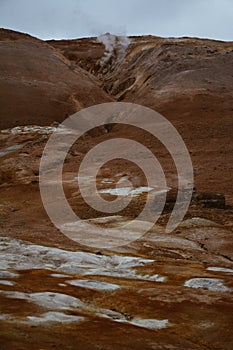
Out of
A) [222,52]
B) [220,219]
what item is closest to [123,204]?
[220,219]

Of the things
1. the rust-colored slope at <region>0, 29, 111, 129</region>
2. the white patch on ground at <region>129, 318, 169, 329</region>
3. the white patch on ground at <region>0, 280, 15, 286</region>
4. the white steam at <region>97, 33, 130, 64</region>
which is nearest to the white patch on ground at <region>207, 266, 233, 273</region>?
the white patch on ground at <region>129, 318, 169, 329</region>

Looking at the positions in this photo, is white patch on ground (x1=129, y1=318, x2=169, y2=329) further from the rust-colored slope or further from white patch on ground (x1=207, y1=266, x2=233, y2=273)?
the rust-colored slope

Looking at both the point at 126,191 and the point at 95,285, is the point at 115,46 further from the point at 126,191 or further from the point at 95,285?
the point at 95,285

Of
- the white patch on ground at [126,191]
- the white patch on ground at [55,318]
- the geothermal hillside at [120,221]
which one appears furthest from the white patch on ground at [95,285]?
the white patch on ground at [126,191]

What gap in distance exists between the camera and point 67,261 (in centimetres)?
1945

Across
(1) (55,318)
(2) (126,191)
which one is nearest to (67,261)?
(1) (55,318)

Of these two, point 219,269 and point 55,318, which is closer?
point 55,318

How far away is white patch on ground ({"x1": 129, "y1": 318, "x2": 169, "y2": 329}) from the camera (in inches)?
491

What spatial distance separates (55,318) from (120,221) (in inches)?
615

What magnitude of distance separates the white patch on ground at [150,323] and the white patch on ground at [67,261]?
442cm

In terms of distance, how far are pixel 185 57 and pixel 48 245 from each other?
44695mm

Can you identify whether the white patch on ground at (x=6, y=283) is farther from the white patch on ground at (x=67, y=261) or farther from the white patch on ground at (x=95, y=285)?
the white patch on ground at (x=67, y=261)

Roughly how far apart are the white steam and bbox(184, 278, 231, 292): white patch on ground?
220 ft

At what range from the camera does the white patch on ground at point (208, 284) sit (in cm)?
1586
